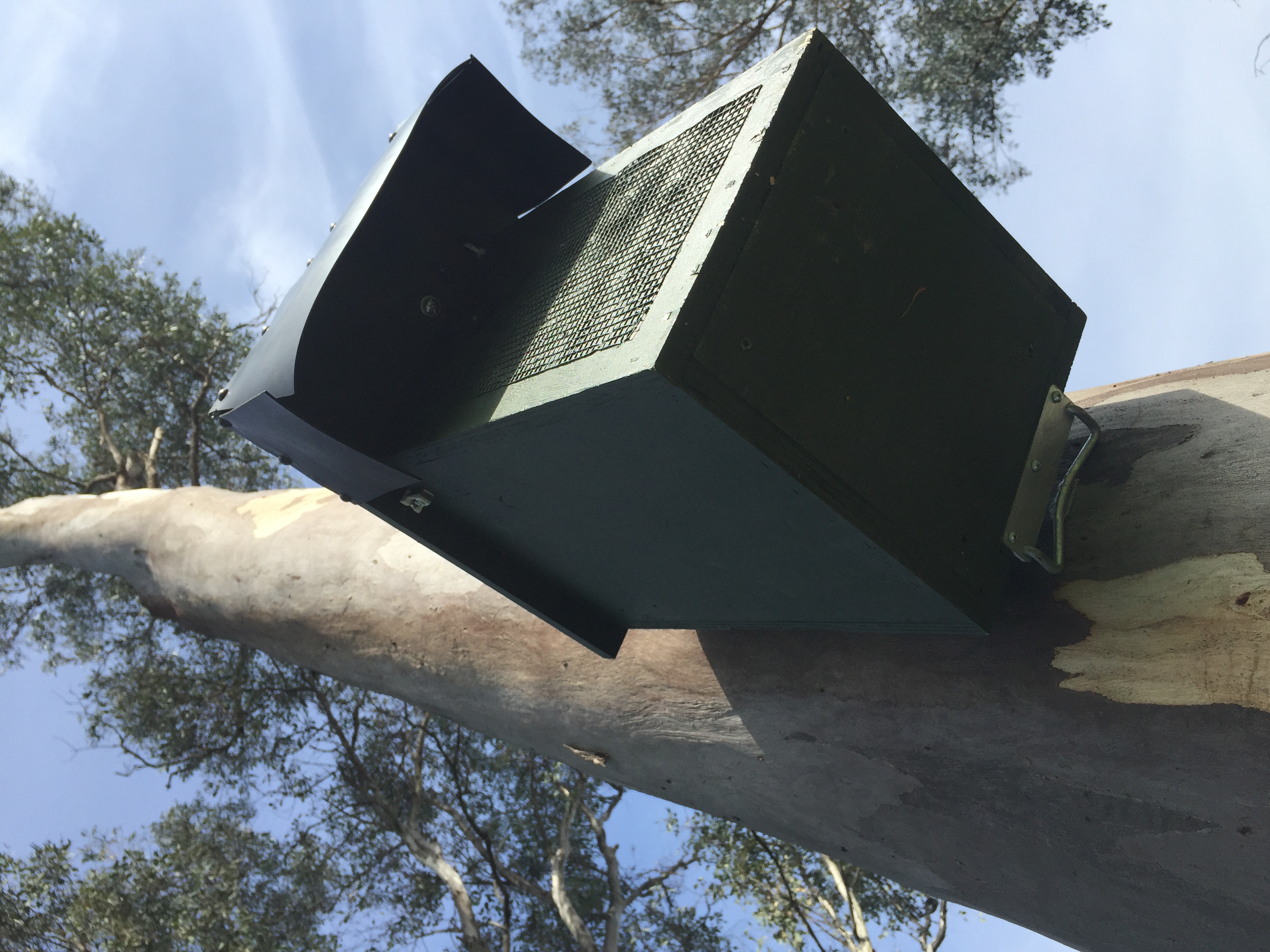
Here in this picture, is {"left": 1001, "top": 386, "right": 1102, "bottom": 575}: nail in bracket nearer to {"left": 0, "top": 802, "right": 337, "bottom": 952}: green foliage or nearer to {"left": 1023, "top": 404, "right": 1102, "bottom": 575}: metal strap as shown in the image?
{"left": 1023, "top": 404, "right": 1102, "bottom": 575}: metal strap

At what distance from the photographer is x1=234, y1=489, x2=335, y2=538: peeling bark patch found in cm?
354

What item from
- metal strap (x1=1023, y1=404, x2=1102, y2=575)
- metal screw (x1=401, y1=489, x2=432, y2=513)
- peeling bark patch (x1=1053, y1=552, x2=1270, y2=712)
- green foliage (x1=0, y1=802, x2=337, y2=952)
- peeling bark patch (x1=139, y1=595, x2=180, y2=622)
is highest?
metal strap (x1=1023, y1=404, x2=1102, y2=575)

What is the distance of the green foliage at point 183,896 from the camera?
534 cm

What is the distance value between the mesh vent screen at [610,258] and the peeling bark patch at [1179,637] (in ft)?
3.03

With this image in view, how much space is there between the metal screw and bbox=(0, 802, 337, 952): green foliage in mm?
4986

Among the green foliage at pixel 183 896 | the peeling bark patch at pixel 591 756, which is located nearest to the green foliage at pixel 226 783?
the green foliage at pixel 183 896

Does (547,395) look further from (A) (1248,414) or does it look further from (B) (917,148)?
(A) (1248,414)

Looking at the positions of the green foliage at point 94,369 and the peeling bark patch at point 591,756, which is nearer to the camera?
the peeling bark patch at point 591,756

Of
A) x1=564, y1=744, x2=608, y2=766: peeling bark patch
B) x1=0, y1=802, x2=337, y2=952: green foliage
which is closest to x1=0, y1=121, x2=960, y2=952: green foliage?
x1=0, y1=802, x2=337, y2=952: green foliage

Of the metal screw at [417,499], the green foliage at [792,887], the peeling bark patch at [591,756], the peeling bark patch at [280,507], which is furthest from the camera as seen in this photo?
the green foliage at [792,887]

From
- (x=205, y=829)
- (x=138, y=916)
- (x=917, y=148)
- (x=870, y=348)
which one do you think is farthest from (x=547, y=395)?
(x=205, y=829)

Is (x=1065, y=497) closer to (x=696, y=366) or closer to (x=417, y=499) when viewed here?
(x=696, y=366)

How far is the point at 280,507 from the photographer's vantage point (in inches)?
145

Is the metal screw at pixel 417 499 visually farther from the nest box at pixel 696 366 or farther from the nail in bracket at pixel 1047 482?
the nail in bracket at pixel 1047 482
